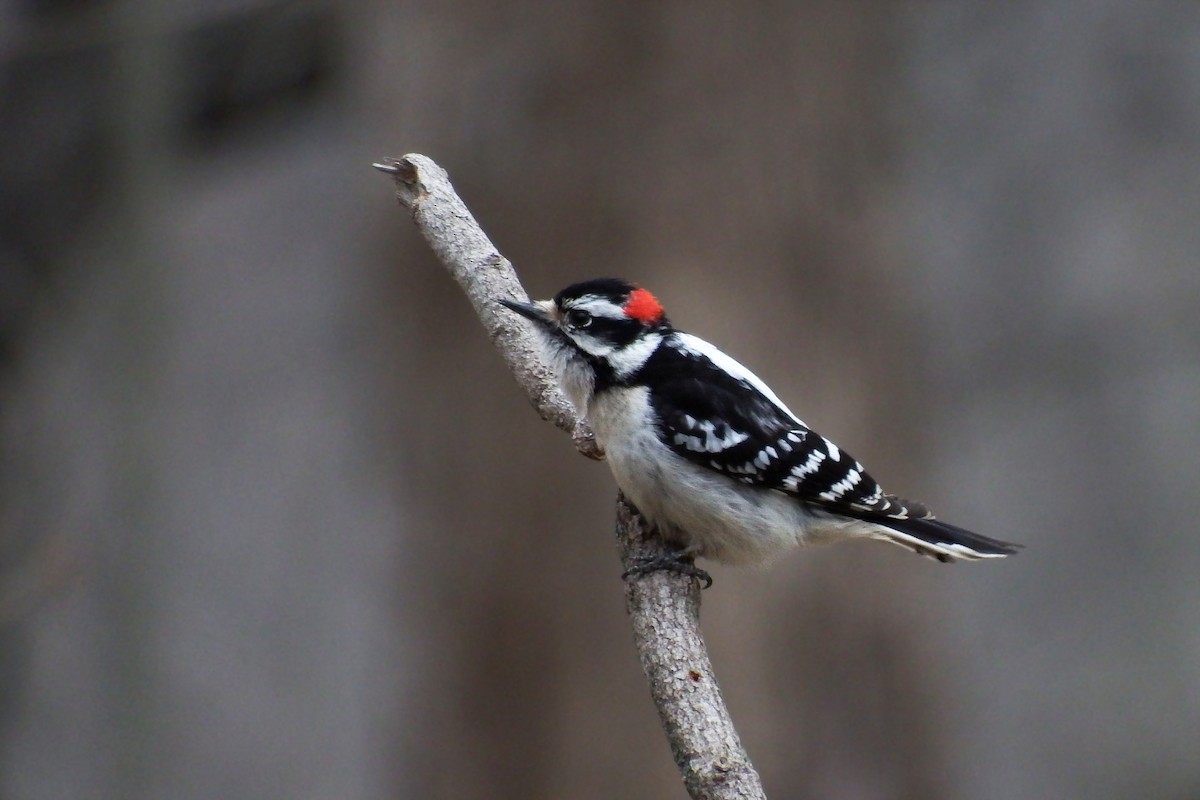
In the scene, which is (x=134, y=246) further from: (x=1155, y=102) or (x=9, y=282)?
(x=1155, y=102)

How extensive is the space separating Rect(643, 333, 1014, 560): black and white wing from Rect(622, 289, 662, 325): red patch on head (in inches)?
3.8

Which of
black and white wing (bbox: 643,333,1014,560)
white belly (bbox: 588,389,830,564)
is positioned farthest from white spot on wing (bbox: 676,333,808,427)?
white belly (bbox: 588,389,830,564)

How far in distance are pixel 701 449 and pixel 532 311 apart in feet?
1.81

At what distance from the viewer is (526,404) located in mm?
4289

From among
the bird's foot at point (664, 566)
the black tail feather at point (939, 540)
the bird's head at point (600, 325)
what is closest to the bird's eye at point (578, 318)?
the bird's head at point (600, 325)

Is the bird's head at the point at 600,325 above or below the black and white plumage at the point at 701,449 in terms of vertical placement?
above

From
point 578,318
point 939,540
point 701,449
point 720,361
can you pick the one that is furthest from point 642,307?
point 939,540

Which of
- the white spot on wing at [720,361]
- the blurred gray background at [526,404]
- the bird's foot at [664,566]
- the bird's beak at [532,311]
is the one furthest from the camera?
the blurred gray background at [526,404]

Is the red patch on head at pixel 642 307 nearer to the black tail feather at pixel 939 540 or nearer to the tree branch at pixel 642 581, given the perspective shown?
the tree branch at pixel 642 581

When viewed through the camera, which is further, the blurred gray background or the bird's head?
the blurred gray background

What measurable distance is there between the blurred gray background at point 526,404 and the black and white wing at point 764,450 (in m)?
0.91

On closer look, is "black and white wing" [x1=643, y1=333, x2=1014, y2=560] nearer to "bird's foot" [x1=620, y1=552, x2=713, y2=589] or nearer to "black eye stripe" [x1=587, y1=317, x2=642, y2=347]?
"black eye stripe" [x1=587, y1=317, x2=642, y2=347]

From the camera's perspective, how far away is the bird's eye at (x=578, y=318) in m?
3.15

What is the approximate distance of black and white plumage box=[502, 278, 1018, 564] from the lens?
310cm
